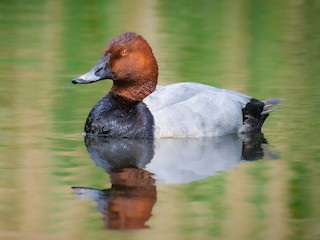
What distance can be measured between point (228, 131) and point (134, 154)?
3.72 ft

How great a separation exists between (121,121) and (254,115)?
3.93 ft

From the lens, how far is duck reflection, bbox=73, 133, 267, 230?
693 centimetres

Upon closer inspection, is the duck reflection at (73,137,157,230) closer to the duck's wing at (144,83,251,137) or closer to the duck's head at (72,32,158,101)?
the duck's wing at (144,83,251,137)

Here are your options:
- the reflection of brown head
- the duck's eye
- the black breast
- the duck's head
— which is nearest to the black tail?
the duck's head

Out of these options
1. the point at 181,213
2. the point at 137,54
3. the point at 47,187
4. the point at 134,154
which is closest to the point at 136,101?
the point at 137,54

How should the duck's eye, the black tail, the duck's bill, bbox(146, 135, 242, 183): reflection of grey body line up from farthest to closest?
the black tail → the duck's eye → the duck's bill → bbox(146, 135, 242, 183): reflection of grey body

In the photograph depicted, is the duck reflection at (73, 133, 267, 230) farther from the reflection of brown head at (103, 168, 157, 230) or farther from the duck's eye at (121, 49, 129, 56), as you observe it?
the duck's eye at (121, 49, 129, 56)

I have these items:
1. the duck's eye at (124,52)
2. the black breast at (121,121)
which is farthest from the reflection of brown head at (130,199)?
the duck's eye at (124,52)

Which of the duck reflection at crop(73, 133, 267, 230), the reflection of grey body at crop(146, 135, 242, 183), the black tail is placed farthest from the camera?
the black tail

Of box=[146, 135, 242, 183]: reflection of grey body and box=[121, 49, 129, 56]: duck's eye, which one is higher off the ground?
box=[121, 49, 129, 56]: duck's eye

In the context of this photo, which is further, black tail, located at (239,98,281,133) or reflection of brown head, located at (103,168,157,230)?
black tail, located at (239,98,281,133)

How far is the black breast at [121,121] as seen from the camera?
9148mm

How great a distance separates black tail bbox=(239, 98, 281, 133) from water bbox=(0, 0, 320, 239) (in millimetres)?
136

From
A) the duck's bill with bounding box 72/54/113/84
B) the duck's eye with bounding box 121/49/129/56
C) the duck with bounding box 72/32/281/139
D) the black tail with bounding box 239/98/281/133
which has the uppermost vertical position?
the duck's eye with bounding box 121/49/129/56
